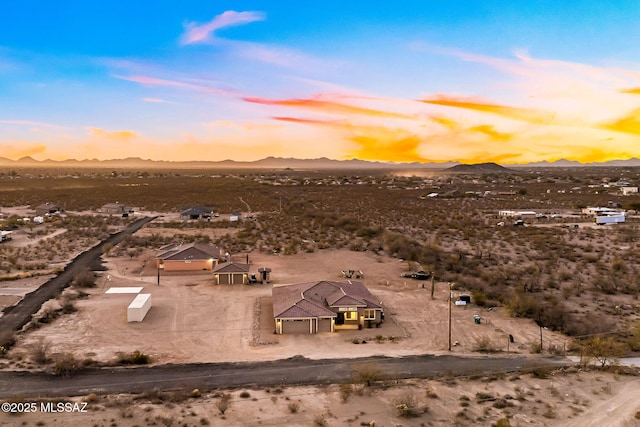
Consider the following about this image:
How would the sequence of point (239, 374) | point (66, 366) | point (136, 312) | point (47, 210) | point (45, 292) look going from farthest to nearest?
point (47, 210) < point (45, 292) < point (136, 312) < point (239, 374) < point (66, 366)

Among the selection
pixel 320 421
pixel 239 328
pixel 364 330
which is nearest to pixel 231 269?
pixel 239 328

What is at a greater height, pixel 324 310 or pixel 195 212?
pixel 195 212

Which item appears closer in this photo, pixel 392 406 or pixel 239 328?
pixel 392 406

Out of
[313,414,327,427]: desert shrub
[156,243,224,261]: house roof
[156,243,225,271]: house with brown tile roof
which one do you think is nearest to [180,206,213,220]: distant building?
[156,243,224,261]: house roof

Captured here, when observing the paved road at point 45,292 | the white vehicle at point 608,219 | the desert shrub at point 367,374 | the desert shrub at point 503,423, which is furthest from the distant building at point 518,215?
the desert shrub at point 503,423

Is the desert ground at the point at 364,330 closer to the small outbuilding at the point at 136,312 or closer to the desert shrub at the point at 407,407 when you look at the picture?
the desert shrub at the point at 407,407

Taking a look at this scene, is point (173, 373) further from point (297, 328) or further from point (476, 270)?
point (476, 270)

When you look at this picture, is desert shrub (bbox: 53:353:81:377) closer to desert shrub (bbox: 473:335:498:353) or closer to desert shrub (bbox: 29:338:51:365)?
desert shrub (bbox: 29:338:51:365)

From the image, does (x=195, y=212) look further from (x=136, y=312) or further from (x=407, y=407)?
(x=407, y=407)

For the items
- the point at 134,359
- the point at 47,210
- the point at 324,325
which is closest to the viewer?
the point at 134,359
